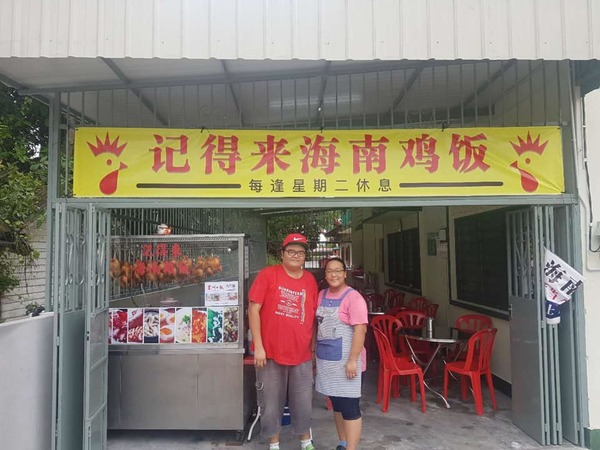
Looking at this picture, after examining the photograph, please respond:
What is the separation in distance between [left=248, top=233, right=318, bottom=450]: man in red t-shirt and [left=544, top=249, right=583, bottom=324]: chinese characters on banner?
199 cm

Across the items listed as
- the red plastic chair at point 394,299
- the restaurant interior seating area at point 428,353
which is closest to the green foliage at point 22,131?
the restaurant interior seating area at point 428,353

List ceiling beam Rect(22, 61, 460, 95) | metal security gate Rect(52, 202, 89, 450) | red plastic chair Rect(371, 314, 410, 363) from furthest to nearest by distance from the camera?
red plastic chair Rect(371, 314, 410, 363)
ceiling beam Rect(22, 61, 460, 95)
metal security gate Rect(52, 202, 89, 450)

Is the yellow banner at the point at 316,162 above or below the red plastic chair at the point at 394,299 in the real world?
Result: above

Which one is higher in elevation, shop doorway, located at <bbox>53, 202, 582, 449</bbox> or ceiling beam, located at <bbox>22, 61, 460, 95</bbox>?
ceiling beam, located at <bbox>22, 61, 460, 95</bbox>

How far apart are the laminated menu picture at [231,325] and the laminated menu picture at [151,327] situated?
0.62 metres

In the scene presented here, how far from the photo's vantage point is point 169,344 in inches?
167

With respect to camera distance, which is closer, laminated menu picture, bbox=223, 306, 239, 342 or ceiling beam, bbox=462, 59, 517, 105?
ceiling beam, bbox=462, 59, 517, 105

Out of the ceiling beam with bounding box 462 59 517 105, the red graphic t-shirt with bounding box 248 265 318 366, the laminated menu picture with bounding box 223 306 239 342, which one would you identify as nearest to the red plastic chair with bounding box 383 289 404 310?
the ceiling beam with bounding box 462 59 517 105

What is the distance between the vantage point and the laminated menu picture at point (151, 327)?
427 cm

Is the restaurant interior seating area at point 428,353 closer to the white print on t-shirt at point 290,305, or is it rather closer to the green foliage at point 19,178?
the white print on t-shirt at point 290,305

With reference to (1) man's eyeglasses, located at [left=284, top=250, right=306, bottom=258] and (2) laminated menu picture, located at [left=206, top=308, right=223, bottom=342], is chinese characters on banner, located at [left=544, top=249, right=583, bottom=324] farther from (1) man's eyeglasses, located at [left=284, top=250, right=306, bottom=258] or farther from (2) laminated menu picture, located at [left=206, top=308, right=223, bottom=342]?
(2) laminated menu picture, located at [left=206, top=308, right=223, bottom=342]

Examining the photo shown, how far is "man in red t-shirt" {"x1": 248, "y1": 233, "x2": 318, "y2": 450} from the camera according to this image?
3637 millimetres

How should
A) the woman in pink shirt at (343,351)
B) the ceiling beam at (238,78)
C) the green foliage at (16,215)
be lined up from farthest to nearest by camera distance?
the green foliage at (16,215), the ceiling beam at (238,78), the woman in pink shirt at (343,351)

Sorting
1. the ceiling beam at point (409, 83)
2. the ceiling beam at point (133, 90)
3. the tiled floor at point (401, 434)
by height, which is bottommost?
the tiled floor at point (401, 434)
